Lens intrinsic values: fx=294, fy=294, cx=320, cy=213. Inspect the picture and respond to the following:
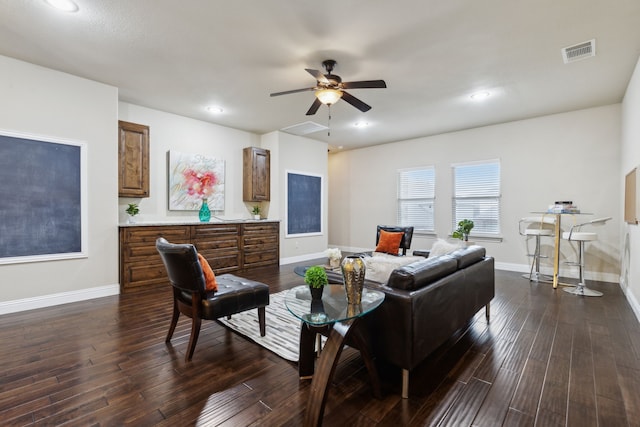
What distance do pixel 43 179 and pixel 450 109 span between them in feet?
19.6

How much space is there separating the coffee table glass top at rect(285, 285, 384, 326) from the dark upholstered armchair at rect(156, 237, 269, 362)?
0.72 meters

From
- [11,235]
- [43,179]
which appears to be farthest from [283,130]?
[11,235]

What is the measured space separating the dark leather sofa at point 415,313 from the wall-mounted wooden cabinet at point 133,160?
415 cm

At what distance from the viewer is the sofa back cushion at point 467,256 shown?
2.54 metres

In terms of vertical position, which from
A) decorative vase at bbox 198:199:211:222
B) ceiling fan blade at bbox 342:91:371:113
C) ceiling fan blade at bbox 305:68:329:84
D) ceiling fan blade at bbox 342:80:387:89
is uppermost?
ceiling fan blade at bbox 305:68:329:84

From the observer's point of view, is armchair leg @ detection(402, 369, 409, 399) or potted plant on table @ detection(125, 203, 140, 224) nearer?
armchair leg @ detection(402, 369, 409, 399)

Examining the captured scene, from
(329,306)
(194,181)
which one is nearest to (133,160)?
(194,181)

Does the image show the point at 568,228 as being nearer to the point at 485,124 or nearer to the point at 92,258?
the point at 485,124

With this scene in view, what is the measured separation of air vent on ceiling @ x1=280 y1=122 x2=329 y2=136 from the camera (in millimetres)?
5980

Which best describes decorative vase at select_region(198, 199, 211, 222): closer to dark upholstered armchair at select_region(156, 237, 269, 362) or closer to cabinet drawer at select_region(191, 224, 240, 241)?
cabinet drawer at select_region(191, 224, 240, 241)

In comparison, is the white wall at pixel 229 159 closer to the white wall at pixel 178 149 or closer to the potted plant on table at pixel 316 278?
the white wall at pixel 178 149

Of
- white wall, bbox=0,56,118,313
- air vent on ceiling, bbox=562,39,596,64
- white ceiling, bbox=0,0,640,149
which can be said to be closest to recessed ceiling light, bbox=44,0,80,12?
white ceiling, bbox=0,0,640,149

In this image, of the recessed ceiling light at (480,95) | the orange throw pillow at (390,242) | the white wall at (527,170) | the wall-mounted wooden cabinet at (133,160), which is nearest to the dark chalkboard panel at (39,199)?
the wall-mounted wooden cabinet at (133,160)

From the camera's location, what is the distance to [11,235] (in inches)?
134
